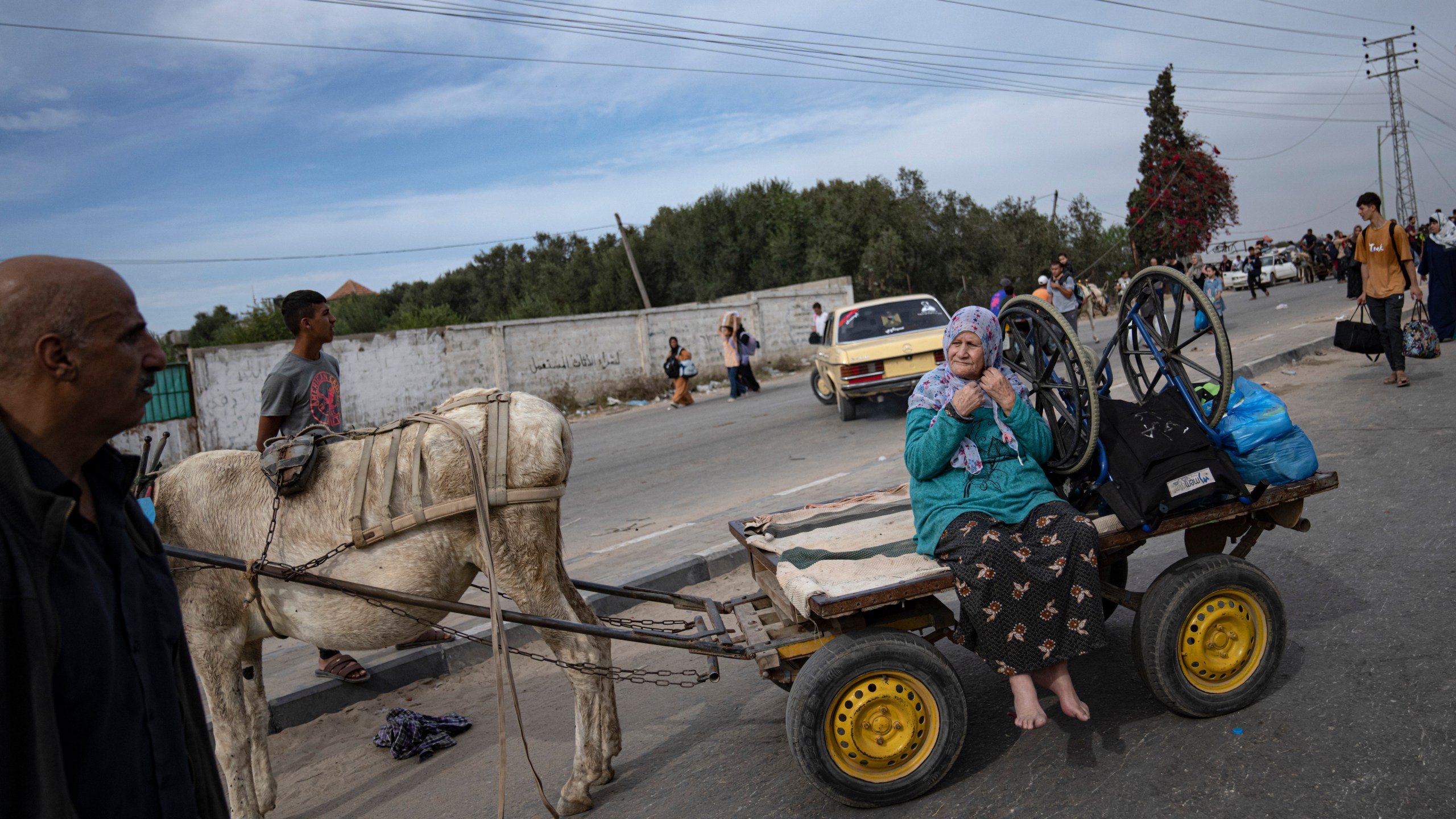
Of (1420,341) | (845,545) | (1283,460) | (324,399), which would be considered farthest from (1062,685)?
(1420,341)

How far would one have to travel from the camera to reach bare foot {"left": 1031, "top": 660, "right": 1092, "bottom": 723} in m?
3.24

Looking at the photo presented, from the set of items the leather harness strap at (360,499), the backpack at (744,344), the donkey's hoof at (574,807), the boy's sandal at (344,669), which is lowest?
the donkey's hoof at (574,807)

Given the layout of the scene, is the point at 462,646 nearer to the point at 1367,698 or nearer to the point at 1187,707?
the point at 1187,707

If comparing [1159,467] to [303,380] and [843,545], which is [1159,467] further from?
[303,380]

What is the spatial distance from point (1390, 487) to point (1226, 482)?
3.48 m

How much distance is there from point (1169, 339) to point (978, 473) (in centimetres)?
116

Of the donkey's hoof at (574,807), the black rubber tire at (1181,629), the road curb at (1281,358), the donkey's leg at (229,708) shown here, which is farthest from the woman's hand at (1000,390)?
the road curb at (1281,358)

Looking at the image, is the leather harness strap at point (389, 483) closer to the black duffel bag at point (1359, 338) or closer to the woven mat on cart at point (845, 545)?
the woven mat on cart at point (845, 545)

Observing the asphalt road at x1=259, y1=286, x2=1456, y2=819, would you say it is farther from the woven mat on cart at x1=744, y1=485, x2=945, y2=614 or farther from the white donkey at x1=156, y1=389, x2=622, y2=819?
the woven mat on cart at x1=744, y1=485, x2=945, y2=614

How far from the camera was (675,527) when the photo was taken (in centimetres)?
791

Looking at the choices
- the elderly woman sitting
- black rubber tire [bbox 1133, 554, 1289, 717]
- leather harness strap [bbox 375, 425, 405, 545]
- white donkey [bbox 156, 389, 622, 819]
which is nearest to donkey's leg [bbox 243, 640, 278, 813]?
white donkey [bbox 156, 389, 622, 819]

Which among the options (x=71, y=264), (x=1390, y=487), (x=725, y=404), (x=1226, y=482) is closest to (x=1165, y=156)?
(x=725, y=404)

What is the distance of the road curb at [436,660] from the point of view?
4777mm

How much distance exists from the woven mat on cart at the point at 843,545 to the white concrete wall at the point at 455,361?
55.0ft
